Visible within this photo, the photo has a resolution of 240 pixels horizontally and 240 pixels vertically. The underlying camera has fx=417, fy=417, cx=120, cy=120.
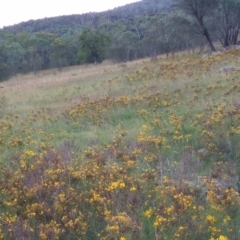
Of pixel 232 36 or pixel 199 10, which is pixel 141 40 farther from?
pixel 199 10

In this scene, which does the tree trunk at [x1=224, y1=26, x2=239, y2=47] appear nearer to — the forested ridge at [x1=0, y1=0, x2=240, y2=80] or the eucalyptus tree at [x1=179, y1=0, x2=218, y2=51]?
the forested ridge at [x1=0, y1=0, x2=240, y2=80]

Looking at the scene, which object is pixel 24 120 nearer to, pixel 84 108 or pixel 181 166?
pixel 84 108

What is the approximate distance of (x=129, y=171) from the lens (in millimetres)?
4582

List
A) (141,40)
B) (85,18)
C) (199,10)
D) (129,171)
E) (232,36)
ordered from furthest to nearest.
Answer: (85,18)
(141,40)
(232,36)
(199,10)
(129,171)

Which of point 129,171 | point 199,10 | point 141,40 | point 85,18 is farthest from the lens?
point 85,18

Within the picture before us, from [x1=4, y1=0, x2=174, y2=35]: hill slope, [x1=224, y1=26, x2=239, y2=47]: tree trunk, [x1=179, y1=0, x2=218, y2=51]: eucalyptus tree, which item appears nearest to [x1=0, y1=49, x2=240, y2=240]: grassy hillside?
[x1=179, y1=0, x2=218, y2=51]: eucalyptus tree

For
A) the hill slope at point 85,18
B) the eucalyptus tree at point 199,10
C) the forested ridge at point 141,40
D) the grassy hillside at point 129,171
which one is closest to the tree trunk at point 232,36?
the forested ridge at point 141,40

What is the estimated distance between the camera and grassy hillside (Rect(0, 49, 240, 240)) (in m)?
3.50

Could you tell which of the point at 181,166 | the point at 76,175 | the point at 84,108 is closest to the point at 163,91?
the point at 84,108

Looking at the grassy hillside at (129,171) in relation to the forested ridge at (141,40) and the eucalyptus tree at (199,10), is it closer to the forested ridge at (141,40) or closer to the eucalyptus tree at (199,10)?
the eucalyptus tree at (199,10)

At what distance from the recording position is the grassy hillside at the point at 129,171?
350cm

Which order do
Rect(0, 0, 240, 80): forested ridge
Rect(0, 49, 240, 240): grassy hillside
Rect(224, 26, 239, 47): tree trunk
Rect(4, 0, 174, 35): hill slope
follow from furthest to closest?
Rect(4, 0, 174, 35): hill slope
Rect(224, 26, 239, 47): tree trunk
Rect(0, 0, 240, 80): forested ridge
Rect(0, 49, 240, 240): grassy hillside

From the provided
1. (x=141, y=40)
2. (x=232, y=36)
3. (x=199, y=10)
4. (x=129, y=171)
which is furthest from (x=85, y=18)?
(x=129, y=171)

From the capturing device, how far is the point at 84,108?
893cm
